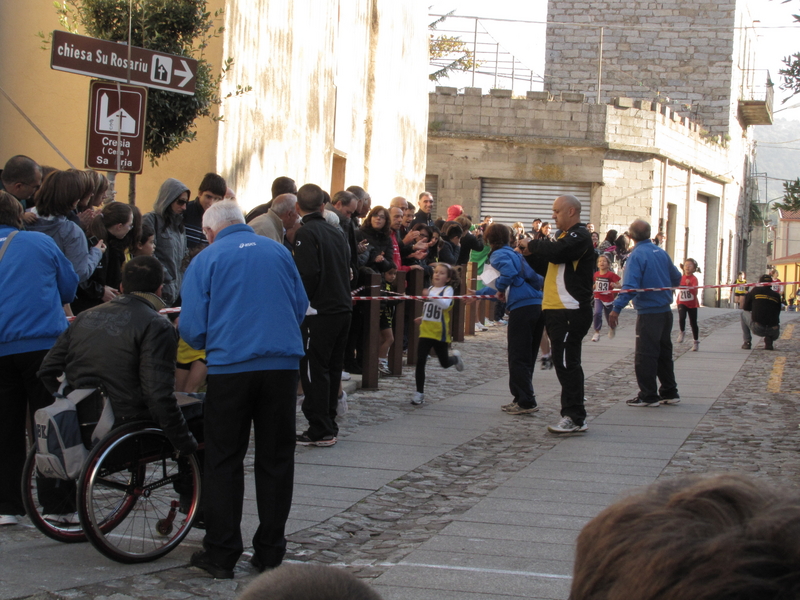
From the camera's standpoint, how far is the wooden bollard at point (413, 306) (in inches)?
495

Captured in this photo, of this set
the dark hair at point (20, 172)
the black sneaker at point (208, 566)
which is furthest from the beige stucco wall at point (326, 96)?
the black sneaker at point (208, 566)

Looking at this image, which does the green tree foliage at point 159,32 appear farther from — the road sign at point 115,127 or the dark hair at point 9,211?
the dark hair at point 9,211

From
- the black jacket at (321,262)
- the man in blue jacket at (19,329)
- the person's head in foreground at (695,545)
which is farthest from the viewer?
the black jacket at (321,262)

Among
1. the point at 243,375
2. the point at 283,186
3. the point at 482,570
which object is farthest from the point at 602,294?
the point at 243,375

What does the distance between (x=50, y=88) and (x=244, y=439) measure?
28.3 feet

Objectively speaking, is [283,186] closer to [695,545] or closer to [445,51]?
[695,545]

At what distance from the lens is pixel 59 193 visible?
625 centimetres

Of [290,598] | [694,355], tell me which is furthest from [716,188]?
[290,598]

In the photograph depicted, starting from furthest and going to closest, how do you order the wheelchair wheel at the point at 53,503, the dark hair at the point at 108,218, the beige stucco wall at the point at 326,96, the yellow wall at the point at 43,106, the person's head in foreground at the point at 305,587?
the beige stucco wall at the point at 326,96, the yellow wall at the point at 43,106, the dark hair at the point at 108,218, the wheelchair wheel at the point at 53,503, the person's head in foreground at the point at 305,587

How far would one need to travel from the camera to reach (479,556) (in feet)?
16.3

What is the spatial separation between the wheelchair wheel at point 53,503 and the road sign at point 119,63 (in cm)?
339

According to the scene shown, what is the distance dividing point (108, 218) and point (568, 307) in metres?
3.85

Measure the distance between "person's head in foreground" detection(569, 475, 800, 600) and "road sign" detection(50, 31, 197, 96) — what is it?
23.0ft

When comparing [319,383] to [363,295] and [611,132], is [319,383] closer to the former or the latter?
[363,295]
